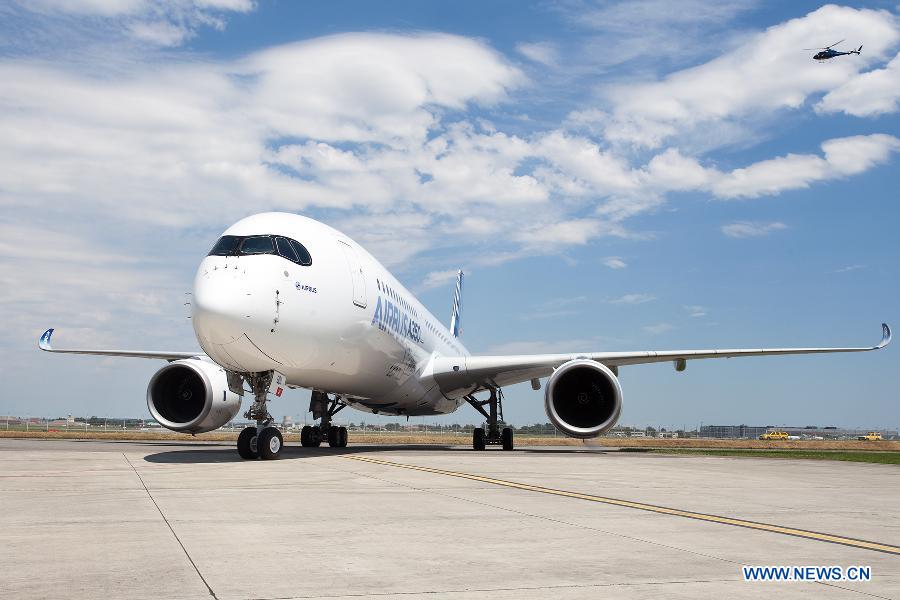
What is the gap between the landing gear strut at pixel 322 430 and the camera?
22203mm

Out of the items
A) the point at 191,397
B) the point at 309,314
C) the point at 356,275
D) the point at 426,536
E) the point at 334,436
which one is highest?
the point at 356,275

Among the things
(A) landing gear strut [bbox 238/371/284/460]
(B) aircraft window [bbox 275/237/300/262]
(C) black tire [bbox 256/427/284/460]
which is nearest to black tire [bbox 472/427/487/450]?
(A) landing gear strut [bbox 238/371/284/460]

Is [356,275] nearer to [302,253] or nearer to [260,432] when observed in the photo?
[302,253]

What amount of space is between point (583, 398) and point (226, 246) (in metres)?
9.22

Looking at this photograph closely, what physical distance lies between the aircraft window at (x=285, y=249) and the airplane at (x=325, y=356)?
2cm

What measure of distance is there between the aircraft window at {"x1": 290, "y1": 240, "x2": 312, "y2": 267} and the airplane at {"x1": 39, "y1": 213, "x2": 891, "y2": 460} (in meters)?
0.03

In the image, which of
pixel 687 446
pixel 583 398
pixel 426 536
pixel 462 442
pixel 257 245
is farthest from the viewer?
pixel 462 442

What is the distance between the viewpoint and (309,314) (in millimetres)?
14859

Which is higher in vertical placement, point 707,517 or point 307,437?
point 307,437

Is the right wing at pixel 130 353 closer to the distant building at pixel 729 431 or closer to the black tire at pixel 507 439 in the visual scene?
the black tire at pixel 507 439

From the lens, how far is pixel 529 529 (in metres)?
6.23

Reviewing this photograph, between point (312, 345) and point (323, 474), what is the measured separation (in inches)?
161

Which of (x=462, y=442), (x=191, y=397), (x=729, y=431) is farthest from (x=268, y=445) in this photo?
(x=729, y=431)

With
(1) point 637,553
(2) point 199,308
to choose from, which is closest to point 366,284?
(2) point 199,308
